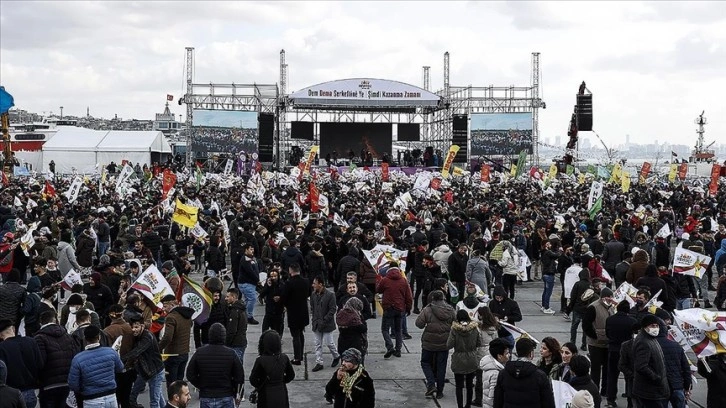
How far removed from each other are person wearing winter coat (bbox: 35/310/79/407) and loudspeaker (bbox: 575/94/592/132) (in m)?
45.3

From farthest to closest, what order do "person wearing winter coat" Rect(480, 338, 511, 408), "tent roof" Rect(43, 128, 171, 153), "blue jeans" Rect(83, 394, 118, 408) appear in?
"tent roof" Rect(43, 128, 171, 153), "person wearing winter coat" Rect(480, 338, 511, 408), "blue jeans" Rect(83, 394, 118, 408)

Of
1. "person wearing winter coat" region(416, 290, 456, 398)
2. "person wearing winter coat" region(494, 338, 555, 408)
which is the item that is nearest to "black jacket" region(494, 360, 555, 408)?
"person wearing winter coat" region(494, 338, 555, 408)

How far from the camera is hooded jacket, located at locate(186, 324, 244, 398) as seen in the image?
6.91 m

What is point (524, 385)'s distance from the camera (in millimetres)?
6074

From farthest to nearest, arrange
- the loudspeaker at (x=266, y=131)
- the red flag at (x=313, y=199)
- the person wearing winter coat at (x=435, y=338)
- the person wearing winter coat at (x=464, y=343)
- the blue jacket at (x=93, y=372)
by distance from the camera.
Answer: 1. the loudspeaker at (x=266, y=131)
2. the red flag at (x=313, y=199)
3. the person wearing winter coat at (x=435, y=338)
4. the person wearing winter coat at (x=464, y=343)
5. the blue jacket at (x=93, y=372)

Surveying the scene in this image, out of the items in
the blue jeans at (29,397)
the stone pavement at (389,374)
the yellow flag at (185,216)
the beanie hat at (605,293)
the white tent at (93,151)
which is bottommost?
the stone pavement at (389,374)

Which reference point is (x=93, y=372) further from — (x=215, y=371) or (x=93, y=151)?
(x=93, y=151)

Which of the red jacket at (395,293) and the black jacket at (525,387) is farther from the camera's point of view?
the red jacket at (395,293)

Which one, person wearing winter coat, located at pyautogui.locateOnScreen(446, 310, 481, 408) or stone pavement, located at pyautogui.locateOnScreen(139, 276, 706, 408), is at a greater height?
person wearing winter coat, located at pyautogui.locateOnScreen(446, 310, 481, 408)

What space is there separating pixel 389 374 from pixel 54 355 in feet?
14.5

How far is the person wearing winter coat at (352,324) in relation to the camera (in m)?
9.12

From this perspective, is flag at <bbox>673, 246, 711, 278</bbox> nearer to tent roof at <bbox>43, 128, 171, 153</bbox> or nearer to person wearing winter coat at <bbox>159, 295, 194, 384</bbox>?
person wearing winter coat at <bbox>159, 295, 194, 384</bbox>

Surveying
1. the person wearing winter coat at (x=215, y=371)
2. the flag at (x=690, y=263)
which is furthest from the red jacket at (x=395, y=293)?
the flag at (x=690, y=263)

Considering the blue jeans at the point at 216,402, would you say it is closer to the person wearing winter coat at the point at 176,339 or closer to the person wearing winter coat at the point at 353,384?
the person wearing winter coat at the point at 353,384
